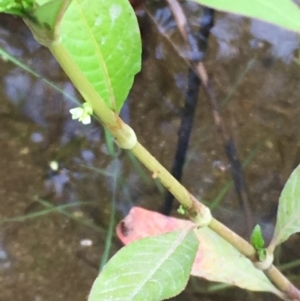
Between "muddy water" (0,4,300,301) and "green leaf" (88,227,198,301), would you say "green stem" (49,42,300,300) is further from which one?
"muddy water" (0,4,300,301)

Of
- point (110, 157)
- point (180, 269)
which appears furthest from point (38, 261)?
point (180, 269)

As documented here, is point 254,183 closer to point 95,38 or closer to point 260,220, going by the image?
point 260,220

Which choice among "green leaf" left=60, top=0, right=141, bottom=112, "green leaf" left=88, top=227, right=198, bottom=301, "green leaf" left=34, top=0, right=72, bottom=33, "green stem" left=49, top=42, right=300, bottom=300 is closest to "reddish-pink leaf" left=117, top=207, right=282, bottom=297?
"green stem" left=49, top=42, right=300, bottom=300

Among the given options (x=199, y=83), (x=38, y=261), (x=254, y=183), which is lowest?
(x=38, y=261)

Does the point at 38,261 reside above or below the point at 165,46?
below

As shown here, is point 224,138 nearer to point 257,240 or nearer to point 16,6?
point 257,240

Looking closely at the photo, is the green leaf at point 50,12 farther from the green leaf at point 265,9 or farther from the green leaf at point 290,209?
the green leaf at point 290,209

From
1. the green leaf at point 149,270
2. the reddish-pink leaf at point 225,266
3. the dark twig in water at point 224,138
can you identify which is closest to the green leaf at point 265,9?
the green leaf at point 149,270

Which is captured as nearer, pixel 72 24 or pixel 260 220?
pixel 72 24
